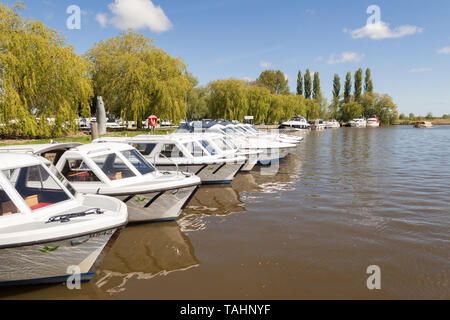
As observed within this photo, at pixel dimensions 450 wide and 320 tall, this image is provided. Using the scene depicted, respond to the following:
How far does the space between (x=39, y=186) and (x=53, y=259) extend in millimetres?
1719

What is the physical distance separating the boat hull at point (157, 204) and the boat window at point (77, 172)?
1157mm

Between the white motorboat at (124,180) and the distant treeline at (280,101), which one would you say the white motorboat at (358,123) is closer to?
the distant treeline at (280,101)

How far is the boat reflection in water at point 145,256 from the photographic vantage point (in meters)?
5.87

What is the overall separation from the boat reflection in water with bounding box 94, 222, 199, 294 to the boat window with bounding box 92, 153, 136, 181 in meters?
1.40

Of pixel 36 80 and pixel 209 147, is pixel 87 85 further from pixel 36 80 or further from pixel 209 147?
pixel 209 147

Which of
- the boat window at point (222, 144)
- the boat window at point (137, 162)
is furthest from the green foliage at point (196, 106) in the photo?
the boat window at point (137, 162)

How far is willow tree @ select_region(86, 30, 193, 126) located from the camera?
31438 mm

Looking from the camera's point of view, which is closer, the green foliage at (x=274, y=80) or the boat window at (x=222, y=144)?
the boat window at (x=222, y=144)

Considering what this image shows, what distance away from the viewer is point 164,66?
3350 cm

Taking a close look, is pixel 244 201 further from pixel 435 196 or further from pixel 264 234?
pixel 435 196

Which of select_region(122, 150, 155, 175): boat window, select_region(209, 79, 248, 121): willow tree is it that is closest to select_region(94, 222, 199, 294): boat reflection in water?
select_region(122, 150, 155, 175): boat window

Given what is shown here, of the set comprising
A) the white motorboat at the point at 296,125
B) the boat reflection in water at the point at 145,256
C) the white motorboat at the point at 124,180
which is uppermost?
the white motorboat at the point at 296,125
